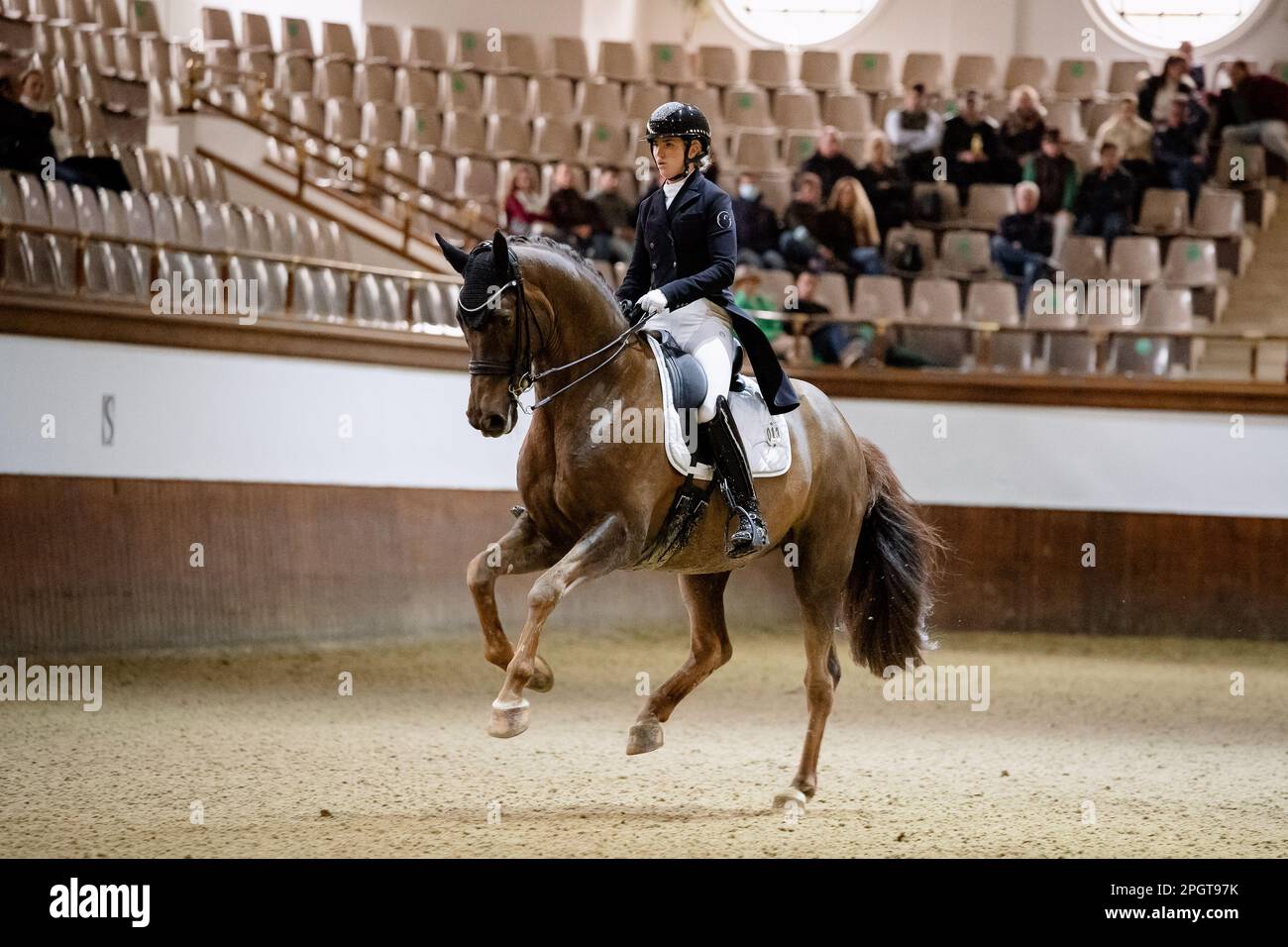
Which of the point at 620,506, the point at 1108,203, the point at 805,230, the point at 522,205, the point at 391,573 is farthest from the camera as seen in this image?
the point at 1108,203

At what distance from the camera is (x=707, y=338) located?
6.08m

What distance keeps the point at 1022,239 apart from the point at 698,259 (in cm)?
770

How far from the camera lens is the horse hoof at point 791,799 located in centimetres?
591

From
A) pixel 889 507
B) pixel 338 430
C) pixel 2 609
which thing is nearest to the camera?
pixel 889 507

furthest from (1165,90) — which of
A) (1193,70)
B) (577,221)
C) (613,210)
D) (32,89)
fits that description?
(32,89)

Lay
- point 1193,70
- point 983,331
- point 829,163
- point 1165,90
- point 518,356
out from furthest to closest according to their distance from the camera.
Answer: point 1193,70
point 1165,90
point 829,163
point 983,331
point 518,356

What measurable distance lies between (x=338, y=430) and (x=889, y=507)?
14.3 ft

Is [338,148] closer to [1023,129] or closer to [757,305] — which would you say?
[757,305]

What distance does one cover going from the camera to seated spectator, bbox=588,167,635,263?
12727mm

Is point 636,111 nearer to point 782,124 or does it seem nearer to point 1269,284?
point 782,124

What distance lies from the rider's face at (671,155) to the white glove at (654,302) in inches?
20.8

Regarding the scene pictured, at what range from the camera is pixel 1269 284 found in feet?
46.2

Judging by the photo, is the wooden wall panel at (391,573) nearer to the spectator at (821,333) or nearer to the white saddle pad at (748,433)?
the spectator at (821,333)

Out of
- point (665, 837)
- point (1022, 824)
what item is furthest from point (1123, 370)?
point (665, 837)
